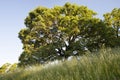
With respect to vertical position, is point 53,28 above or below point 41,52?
above

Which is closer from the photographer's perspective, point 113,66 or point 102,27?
point 113,66

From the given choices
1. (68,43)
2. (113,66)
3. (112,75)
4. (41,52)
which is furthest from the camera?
(68,43)

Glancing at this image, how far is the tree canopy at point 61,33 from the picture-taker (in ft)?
93.6

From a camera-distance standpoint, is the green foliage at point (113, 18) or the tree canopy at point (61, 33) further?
the green foliage at point (113, 18)

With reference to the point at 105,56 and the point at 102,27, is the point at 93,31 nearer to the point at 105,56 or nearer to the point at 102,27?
the point at 102,27

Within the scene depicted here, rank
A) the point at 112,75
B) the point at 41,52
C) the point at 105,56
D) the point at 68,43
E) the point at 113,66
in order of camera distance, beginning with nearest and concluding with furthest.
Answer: the point at 112,75, the point at 113,66, the point at 105,56, the point at 41,52, the point at 68,43

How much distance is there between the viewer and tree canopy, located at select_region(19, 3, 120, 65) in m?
28.5

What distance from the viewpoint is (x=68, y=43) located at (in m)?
30.5

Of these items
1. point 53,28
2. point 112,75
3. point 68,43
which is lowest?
point 112,75

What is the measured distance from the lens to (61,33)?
30031 millimetres

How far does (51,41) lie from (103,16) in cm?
683

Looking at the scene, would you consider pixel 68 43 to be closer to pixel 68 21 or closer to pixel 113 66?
pixel 68 21

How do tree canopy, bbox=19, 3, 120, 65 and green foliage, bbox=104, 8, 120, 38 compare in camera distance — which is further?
green foliage, bbox=104, 8, 120, 38

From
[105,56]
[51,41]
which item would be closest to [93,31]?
[51,41]
